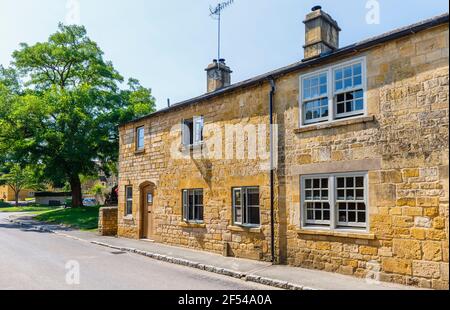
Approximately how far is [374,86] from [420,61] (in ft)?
3.69

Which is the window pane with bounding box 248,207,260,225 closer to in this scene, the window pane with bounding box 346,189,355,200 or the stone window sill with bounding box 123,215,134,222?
the window pane with bounding box 346,189,355,200

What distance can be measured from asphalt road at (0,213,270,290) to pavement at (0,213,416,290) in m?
0.24

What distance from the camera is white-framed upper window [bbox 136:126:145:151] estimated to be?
1716 centimetres

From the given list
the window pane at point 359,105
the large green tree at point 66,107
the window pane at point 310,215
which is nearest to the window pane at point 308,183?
the window pane at point 310,215

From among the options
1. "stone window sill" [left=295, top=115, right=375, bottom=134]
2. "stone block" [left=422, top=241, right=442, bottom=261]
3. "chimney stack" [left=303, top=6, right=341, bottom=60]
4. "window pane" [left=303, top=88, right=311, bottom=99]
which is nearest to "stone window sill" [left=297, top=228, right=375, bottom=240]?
"stone block" [left=422, top=241, right=442, bottom=261]

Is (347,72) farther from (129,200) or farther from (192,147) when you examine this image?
(129,200)

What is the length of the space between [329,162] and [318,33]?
4424 mm

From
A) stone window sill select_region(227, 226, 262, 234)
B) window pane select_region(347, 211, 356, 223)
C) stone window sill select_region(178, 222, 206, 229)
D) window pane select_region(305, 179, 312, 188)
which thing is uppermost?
window pane select_region(305, 179, 312, 188)

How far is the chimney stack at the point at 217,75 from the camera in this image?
56.6 ft

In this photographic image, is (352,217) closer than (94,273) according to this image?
Yes

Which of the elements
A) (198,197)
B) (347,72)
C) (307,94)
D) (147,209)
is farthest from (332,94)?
(147,209)

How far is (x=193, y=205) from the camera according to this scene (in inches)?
552
